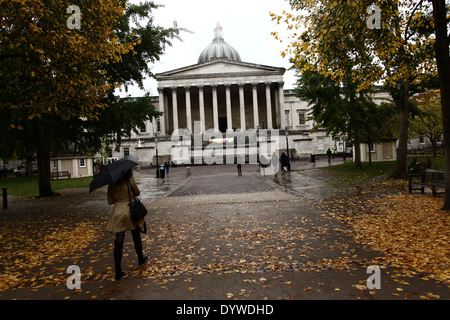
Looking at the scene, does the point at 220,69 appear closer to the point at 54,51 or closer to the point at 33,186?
the point at 33,186

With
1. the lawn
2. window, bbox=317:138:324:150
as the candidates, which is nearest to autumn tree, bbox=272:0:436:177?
the lawn

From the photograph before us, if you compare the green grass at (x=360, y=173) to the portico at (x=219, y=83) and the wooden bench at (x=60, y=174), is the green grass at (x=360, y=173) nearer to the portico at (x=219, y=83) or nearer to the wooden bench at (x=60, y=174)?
the wooden bench at (x=60, y=174)

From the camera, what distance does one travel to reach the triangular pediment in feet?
201

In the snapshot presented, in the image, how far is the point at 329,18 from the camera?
956 centimetres

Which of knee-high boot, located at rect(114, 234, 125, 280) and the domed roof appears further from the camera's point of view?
the domed roof

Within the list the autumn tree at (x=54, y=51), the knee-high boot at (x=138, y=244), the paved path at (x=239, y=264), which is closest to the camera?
the paved path at (x=239, y=264)

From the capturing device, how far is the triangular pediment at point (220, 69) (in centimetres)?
6116

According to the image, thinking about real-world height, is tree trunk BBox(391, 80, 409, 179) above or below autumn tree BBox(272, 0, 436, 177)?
below

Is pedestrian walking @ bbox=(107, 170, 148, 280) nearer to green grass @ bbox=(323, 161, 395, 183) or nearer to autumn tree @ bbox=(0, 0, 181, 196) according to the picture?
autumn tree @ bbox=(0, 0, 181, 196)

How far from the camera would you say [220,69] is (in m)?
61.8

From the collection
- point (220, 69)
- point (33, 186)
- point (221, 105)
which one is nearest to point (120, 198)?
point (33, 186)

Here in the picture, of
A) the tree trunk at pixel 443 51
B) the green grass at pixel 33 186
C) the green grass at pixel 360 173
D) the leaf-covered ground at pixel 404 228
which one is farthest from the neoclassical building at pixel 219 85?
the tree trunk at pixel 443 51

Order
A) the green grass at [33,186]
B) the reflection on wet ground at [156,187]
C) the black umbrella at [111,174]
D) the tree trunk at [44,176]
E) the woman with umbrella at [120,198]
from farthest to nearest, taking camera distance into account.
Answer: the green grass at [33,186] < the tree trunk at [44,176] < the reflection on wet ground at [156,187] < the woman with umbrella at [120,198] < the black umbrella at [111,174]

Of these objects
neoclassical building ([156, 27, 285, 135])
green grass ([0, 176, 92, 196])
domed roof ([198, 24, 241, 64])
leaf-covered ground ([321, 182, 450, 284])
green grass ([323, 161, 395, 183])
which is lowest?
green grass ([0, 176, 92, 196])
